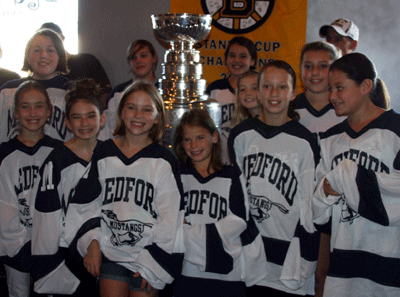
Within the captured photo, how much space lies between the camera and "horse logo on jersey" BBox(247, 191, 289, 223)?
182 cm

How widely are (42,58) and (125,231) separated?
1.20 m

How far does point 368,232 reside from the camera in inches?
67.1

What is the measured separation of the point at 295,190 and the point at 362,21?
2299mm

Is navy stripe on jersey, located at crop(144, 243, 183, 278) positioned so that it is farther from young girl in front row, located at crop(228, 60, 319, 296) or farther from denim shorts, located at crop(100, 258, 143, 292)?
young girl in front row, located at crop(228, 60, 319, 296)

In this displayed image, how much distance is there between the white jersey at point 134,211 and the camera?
1.70 metres

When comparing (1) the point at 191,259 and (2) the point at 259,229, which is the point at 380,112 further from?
(1) the point at 191,259

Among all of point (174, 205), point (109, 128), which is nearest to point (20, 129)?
point (109, 128)

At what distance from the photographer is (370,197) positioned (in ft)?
5.31

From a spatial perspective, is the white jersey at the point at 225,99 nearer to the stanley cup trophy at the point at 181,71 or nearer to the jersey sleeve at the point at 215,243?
the stanley cup trophy at the point at 181,71

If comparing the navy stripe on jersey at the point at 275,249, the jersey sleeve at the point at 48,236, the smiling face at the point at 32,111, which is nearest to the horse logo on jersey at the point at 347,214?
the navy stripe on jersey at the point at 275,249

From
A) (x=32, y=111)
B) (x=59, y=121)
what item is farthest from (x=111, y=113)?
(x=32, y=111)

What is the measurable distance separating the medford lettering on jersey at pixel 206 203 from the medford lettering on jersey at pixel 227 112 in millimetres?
748

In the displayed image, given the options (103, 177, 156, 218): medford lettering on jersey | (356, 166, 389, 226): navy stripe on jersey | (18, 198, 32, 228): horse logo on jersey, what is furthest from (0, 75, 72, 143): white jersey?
(356, 166, 389, 226): navy stripe on jersey

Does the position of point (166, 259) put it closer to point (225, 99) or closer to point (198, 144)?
point (198, 144)
